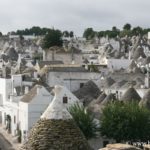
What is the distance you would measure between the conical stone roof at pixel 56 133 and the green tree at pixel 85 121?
29859mm

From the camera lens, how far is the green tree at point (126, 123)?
4100 centimetres

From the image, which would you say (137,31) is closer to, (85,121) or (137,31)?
(137,31)

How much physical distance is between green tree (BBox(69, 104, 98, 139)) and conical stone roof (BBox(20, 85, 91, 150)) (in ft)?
98.0

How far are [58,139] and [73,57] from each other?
79.4m

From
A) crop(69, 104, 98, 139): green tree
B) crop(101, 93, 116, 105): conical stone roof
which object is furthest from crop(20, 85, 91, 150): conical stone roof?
crop(101, 93, 116, 105): conical stone roof

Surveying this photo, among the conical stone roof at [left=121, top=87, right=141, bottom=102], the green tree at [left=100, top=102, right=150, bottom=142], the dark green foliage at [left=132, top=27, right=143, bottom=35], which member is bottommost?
the green tree at [left=100, top=102, right=150, bottom=142]

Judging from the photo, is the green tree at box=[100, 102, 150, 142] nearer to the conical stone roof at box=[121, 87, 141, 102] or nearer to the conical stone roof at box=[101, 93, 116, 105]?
the conical stone roof at box=[101, 93, 116, 105]

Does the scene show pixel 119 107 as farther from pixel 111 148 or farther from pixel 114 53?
pixel 114 53

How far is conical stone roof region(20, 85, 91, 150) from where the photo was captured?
1049cm

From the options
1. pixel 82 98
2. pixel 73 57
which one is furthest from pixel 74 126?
pixel 73 57

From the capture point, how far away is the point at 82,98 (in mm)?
53844

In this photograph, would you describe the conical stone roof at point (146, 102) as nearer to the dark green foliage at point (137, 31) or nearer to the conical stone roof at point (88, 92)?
the conical stone roof at point (88, 92)

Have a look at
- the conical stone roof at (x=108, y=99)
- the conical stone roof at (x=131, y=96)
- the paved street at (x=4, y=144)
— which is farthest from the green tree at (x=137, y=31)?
the paved street at (x=4, y=144)

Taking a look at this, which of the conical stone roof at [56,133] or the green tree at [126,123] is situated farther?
the green tree at [126,123]
